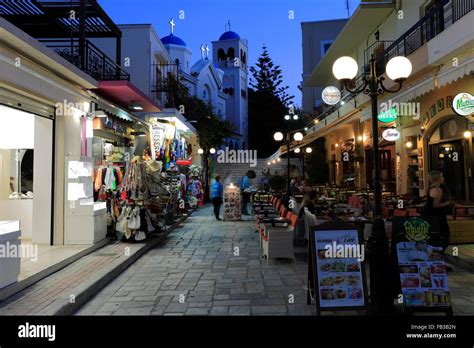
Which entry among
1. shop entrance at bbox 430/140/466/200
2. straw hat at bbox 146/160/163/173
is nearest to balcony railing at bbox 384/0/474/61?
shop entrance at bbox 430/140/466/200

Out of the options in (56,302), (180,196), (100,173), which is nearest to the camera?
(56,302)

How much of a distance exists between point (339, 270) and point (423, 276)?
969 mm

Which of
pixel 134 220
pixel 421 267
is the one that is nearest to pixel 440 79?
pixel 421 267

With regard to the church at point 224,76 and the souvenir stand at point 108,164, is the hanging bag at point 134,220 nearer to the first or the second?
the souvenir stand at point 108,164

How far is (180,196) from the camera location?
15844mm

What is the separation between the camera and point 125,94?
10250 mm

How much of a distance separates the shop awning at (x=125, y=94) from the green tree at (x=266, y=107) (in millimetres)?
34603

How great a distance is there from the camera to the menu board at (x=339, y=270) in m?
4.48

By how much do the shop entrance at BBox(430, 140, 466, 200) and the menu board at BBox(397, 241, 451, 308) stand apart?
8084 mm

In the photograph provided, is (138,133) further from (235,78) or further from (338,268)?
→ (235,78)

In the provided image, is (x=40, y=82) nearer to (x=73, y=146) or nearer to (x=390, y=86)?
(x=73, y=146)

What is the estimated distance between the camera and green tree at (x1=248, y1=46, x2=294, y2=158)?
158 ft

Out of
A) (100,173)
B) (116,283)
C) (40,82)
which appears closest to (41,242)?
(100,173)
